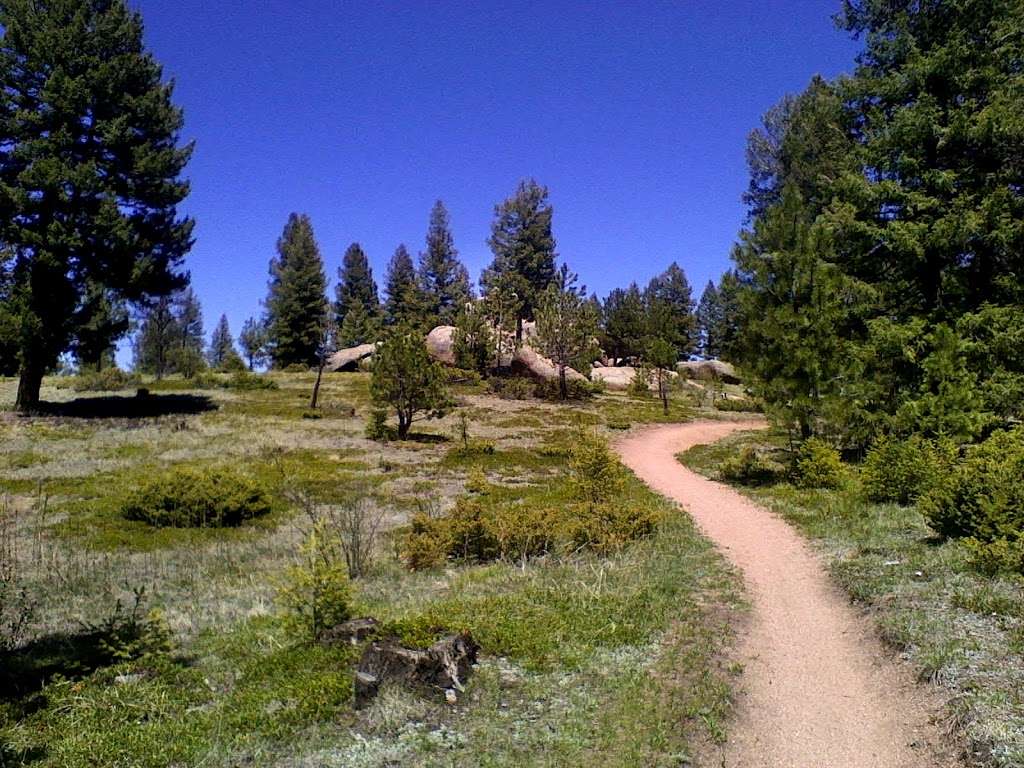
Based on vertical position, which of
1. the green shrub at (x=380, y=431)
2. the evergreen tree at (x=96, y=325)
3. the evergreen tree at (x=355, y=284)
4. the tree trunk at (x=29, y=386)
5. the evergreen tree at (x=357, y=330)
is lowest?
the green shrub at (x=380, y=431)

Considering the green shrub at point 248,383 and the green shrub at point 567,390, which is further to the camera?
the green shrub at point 248,383

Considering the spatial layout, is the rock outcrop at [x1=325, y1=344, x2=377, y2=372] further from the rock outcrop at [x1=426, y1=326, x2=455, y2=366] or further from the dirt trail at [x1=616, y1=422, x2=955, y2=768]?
the dirt trail at [x1=616, y1=422, x2=955, y2=768]

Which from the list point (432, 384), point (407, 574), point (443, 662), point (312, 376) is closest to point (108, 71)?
point (432, 384)

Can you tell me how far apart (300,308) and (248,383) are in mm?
16469

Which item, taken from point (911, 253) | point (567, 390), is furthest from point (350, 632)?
point (567, 390)

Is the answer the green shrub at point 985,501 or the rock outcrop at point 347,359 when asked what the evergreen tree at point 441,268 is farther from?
the green shrub at point 985,501

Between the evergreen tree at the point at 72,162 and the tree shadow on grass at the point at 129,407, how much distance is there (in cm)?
185

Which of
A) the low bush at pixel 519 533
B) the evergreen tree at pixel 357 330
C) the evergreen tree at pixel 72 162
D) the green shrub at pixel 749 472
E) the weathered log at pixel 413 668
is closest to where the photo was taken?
the weathered log at pixel 413 668

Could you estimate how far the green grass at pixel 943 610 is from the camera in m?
5.30

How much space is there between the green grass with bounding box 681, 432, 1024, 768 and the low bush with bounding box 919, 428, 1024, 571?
0.29 m

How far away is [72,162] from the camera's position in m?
33.5

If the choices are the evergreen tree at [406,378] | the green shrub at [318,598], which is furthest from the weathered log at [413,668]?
the evergreen tree at [406,378]

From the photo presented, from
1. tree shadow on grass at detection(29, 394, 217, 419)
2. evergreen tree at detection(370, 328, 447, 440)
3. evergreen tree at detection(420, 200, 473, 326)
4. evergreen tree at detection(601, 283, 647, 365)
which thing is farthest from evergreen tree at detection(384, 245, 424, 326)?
evergreen tree at detection(370, 328, 447, 440)

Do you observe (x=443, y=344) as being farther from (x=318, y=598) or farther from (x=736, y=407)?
(x=318, y=598)
